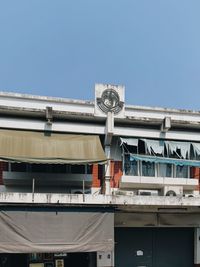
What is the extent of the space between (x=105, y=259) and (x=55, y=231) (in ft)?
9.99

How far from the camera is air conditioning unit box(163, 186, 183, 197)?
16.9 meters

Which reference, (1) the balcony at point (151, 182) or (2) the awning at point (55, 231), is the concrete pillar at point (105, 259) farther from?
(1) the balcony at point (151, 182)

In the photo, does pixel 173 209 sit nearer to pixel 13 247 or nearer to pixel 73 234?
pixel 73 234

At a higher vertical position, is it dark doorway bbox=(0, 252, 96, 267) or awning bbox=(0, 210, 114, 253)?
awning bbox=(0, 210, 114, 253)

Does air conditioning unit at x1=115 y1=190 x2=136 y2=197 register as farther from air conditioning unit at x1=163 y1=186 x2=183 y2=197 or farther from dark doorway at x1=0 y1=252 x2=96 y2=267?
dark doorway at x1=0 y1=252 x2=96 y2=267

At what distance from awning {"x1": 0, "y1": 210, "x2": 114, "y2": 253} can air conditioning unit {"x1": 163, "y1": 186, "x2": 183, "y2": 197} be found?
3.02m

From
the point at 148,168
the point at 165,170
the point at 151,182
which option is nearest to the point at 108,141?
the point at 148,168

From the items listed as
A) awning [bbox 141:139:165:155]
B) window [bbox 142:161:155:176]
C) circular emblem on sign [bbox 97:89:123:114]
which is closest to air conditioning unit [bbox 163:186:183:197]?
window [bbox 142:161:155:176]

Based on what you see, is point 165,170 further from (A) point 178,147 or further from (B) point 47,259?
(B) point 47,259

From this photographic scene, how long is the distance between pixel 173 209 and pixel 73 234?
502 cm

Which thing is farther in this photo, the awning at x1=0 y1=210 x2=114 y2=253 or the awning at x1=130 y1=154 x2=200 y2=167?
the awning at x1=130 y1=154 x2=200 y2=167

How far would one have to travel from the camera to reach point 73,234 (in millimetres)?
14516

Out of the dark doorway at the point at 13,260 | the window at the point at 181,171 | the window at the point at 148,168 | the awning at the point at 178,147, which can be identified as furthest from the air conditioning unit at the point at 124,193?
the dark doorway at the point at 13,260

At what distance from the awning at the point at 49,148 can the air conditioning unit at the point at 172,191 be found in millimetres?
3304
